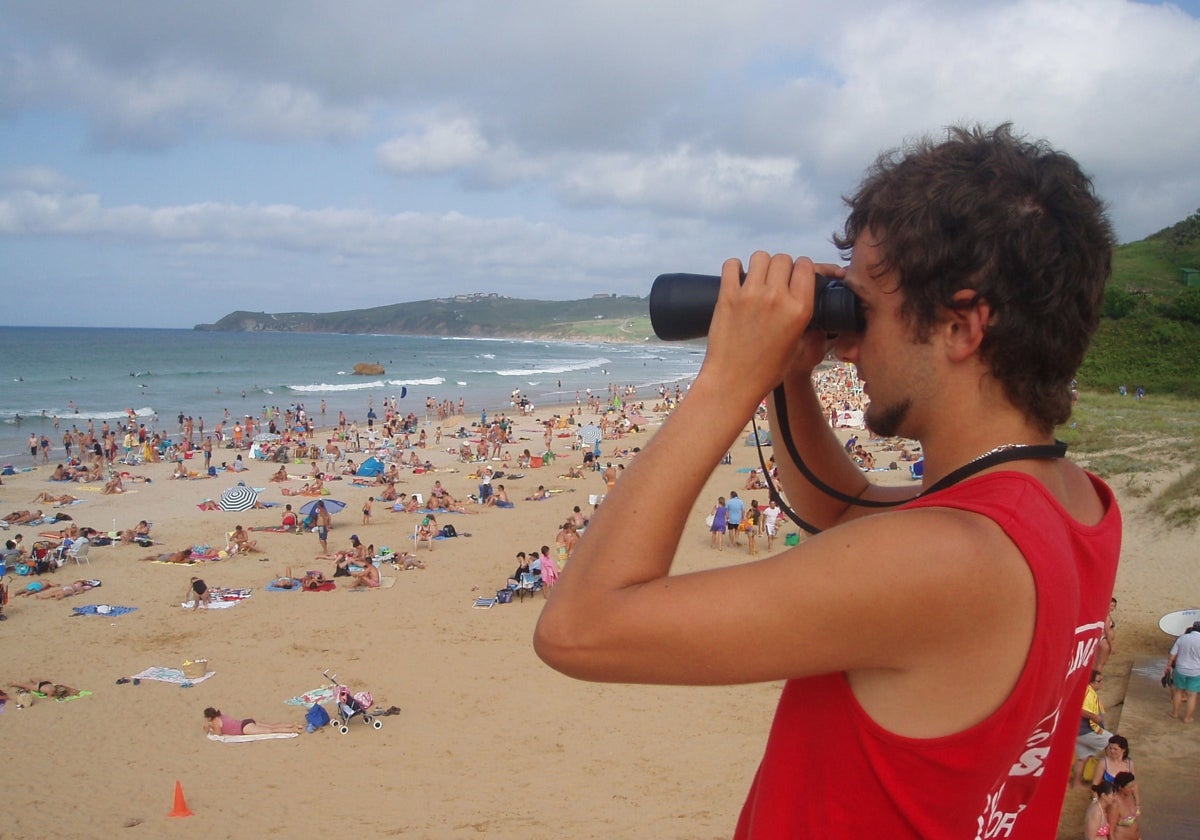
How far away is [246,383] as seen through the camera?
2317 inches

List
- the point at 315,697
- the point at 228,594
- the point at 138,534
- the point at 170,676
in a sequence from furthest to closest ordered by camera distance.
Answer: the point at 138,534
the point at 228,594
the point at 170,676
the point at 315,697

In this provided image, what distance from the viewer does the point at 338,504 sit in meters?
18.2

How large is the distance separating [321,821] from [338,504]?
11498 mm

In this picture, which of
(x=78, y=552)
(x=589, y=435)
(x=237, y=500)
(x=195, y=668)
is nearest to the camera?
(x=195, y=668)

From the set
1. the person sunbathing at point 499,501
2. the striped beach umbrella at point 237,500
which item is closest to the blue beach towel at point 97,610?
the striped beach umbrella at point 237,500

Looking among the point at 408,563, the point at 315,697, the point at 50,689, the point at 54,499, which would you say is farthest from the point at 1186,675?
the point at 54,499

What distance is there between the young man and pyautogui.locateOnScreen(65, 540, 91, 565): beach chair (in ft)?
56.9

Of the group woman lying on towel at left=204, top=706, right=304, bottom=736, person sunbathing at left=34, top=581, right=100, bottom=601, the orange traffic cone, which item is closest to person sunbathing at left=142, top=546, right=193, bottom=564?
person sunbathing at left=34, top=581, right=100, bottom=601

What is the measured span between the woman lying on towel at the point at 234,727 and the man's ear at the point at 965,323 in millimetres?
9455

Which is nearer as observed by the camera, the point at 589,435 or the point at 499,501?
the point at 499,501

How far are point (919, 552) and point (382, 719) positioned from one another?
9.38 meters

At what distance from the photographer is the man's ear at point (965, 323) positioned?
3.39ft

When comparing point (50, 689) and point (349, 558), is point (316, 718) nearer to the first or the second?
point (50, 689)

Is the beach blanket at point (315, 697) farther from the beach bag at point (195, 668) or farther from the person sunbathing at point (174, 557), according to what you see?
the person sunbathing at point (174, 557)
